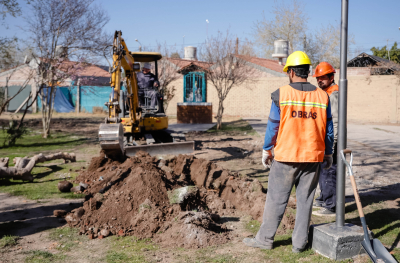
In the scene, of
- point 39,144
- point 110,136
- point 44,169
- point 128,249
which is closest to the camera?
point 128,249

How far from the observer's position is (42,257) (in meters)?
3.92

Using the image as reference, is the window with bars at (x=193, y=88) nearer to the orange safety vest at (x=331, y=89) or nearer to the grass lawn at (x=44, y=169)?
the grass lawn at (x=44, y=169)

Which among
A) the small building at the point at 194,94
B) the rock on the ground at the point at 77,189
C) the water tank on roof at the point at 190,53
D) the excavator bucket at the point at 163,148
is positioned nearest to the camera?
the rock on the ground at the point at 77,189

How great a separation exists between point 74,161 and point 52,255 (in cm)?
625

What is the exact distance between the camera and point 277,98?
362cm

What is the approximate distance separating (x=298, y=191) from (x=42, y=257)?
296 centimetres

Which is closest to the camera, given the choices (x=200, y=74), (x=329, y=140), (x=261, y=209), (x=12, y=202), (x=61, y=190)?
(x=329, y=140)

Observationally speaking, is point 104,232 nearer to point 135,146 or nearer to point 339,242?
point 339,242

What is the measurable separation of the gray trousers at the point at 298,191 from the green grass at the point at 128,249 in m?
1.49

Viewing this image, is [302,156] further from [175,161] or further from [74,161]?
[74,161]

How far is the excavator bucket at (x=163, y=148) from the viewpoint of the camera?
9312 mm

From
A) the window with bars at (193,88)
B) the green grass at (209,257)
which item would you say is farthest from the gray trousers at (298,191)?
the window with bars at (193,88)

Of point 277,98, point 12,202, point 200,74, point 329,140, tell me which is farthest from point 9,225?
point 200,74

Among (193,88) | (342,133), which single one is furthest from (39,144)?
(193,88)
